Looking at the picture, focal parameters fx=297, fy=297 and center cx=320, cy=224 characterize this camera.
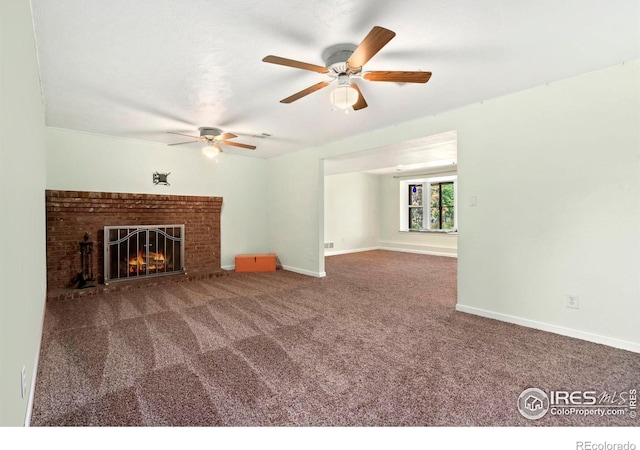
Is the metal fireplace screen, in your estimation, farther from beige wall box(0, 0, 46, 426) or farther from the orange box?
beige wall box(0, 0, 46, 426)

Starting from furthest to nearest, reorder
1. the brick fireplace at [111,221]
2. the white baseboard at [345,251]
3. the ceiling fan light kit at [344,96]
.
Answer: the white baseboard at [345,251] → the brick fireplace at [111,221] → the ceiling fan light kit at [344,96]

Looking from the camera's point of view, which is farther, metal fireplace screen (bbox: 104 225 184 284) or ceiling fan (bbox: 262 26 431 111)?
metal fireplace screen (bbox: 104 225 184 284)

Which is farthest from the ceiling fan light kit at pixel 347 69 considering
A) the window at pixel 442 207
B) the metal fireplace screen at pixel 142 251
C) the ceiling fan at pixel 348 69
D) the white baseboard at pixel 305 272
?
the window at pixel 442 207

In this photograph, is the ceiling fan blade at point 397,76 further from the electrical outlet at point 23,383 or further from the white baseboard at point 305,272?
the white baseboard at point 305,272

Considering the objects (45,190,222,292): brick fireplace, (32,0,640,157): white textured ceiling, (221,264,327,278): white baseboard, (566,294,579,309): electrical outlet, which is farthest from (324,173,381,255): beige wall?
(566,294,579,309): electrical outlet

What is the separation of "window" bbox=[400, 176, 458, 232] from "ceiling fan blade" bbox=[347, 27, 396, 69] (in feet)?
23.0

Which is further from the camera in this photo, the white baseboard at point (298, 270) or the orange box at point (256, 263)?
the orange box at point (256, 263)

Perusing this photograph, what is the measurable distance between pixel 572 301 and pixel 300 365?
98.2 inches

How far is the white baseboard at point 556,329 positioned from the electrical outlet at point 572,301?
210 millimetres

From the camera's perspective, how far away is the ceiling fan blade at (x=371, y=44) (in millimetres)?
1578

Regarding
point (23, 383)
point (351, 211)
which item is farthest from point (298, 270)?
point (23, 383)

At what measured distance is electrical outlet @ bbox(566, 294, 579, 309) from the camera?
8.70 feet

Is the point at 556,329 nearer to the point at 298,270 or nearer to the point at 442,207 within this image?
the point at 298,270

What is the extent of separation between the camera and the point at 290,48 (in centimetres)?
216
